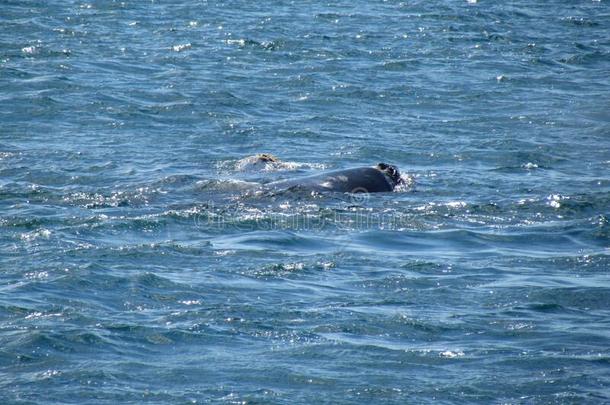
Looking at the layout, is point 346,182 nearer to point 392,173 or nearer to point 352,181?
point 352,181

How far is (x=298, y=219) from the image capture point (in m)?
12.2

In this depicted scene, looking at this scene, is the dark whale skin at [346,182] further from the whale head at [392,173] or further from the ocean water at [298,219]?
the ocean water at [298,219]

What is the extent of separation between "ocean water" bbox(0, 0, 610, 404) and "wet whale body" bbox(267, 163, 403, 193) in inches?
6.5

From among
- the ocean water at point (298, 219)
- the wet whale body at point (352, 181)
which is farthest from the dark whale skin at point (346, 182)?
the ocean water at point (298, 219)

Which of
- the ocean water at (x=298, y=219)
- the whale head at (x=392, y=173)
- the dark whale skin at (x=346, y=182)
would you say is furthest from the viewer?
the whale head at (x=392, y=173)

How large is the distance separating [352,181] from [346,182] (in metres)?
0.09

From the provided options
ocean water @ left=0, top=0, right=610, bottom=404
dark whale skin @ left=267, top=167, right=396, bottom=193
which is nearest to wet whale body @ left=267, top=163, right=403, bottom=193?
dark whale skin @ left=267, top=167, right=396, bottom=193

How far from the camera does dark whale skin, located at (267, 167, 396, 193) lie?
517 inches

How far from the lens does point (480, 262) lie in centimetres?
1098

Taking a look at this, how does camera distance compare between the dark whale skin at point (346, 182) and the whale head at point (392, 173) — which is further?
the whale head at point (392, 173)

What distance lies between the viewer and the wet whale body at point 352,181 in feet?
43.2

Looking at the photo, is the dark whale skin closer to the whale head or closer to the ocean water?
the whale head

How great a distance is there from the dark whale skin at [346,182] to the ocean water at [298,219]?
161 millimetres

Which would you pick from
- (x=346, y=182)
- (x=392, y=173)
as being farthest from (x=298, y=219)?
(x=392, y=173)
